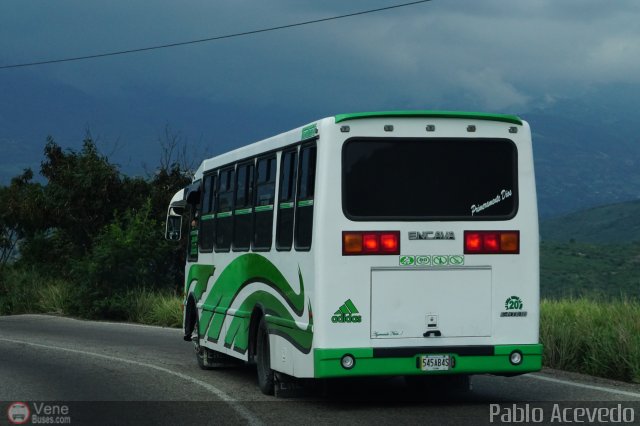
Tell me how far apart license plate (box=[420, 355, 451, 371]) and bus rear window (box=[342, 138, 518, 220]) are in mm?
1399

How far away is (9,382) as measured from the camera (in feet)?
51.3

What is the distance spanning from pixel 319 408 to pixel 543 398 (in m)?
2.43

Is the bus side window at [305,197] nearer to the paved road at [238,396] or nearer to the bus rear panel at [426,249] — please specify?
the bus rear panel at [426,249]

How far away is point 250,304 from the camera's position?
48.1 ft

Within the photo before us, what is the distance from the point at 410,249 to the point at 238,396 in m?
2.83

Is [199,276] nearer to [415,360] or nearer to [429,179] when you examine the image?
[429,179]

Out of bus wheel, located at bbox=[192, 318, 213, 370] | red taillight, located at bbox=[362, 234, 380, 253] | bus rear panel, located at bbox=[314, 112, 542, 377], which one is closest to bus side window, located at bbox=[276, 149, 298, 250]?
bus rear panel, located at bbox=[314, 112, 542, 377]

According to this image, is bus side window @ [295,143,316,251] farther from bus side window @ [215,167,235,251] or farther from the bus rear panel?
bus side window @ [215,167,235,251]

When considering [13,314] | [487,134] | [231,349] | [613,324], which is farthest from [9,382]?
[13,314]

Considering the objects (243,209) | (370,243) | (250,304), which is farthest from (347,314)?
(243,209)

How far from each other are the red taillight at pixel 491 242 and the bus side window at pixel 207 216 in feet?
17.0

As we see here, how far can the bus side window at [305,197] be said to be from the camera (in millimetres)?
12586

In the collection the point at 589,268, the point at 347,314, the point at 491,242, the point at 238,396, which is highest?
the point at 589,268

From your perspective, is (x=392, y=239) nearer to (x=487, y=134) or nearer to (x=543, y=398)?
(x=487, y=134)
